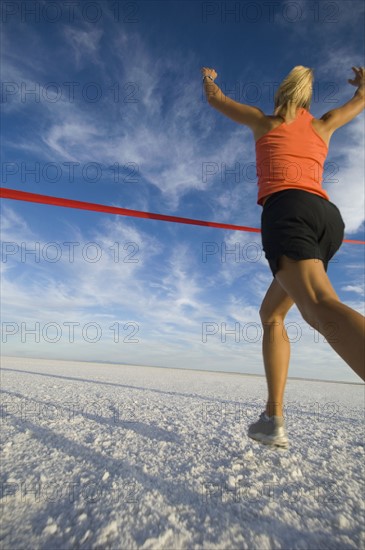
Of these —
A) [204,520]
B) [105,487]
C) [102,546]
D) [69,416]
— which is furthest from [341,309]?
Answer: [69,416]

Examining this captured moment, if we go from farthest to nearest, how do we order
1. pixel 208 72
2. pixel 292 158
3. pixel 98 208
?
pixel 98 208 → pixel 208 72 → pixel 292 158

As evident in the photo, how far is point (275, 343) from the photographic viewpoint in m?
2.00

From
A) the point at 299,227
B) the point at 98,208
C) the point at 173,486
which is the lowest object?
the point at 173,486

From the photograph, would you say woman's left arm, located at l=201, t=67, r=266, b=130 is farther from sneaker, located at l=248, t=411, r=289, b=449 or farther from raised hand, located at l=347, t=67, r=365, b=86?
sneaker, located at l=248, t=411, r=289, b=449

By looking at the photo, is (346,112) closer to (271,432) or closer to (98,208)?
(98,208)

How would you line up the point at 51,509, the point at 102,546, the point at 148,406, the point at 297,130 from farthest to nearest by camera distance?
the point at 148,406, the point at 297,130, the point at 51,509, the point at 102,546

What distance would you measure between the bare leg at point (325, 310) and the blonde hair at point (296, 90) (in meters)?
0.89

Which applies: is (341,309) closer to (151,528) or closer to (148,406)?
(151,528)

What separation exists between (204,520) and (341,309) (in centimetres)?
90

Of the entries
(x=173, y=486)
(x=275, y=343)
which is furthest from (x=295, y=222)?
(x=173, y=486)

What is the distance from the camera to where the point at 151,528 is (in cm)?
108

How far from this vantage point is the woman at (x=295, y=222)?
50.6 inches

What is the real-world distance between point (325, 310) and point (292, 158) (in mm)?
800

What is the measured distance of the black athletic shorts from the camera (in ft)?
4.62
